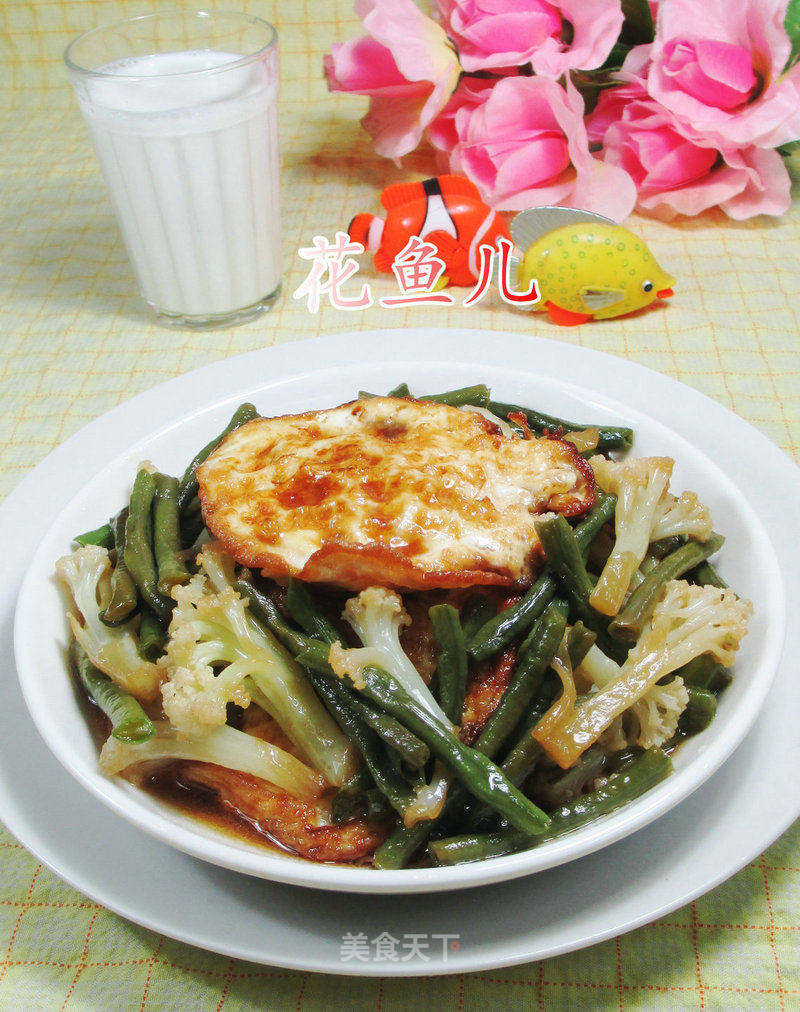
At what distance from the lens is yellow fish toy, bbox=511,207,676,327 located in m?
4.05

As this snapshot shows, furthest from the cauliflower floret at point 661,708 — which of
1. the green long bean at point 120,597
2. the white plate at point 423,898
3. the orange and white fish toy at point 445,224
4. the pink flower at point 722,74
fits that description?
the pink flower at point 722,74

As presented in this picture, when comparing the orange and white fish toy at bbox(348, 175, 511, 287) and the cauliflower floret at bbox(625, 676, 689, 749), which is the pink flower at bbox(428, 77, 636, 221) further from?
the cauliflower floret at bbox(625, 676, 689, 749)

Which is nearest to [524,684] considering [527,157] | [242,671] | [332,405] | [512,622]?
[512,622]

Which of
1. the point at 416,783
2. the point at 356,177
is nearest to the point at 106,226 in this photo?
the point at 356,177

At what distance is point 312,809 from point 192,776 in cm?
30

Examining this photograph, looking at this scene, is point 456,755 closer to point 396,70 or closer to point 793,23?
point 396,70

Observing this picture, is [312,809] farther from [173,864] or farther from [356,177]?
[356,177]

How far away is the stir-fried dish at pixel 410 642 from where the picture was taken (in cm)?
191

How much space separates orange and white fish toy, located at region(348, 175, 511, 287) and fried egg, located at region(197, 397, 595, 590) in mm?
2174

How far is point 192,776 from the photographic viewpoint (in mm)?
2092

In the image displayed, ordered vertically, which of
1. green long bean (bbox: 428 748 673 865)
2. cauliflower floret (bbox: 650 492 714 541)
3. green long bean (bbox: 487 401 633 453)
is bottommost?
green long bean (bbox: 487 401 633 453)

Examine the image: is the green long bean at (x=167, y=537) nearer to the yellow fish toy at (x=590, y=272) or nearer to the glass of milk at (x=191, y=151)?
the glass of milk at (x=191, y=151)

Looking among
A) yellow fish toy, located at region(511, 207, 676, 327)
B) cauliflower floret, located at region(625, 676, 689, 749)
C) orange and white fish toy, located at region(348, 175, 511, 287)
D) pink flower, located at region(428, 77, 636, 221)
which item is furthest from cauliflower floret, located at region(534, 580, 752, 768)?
pink flower, located at region(428, 77, 636, 221)

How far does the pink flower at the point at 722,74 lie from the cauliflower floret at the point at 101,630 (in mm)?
3682
